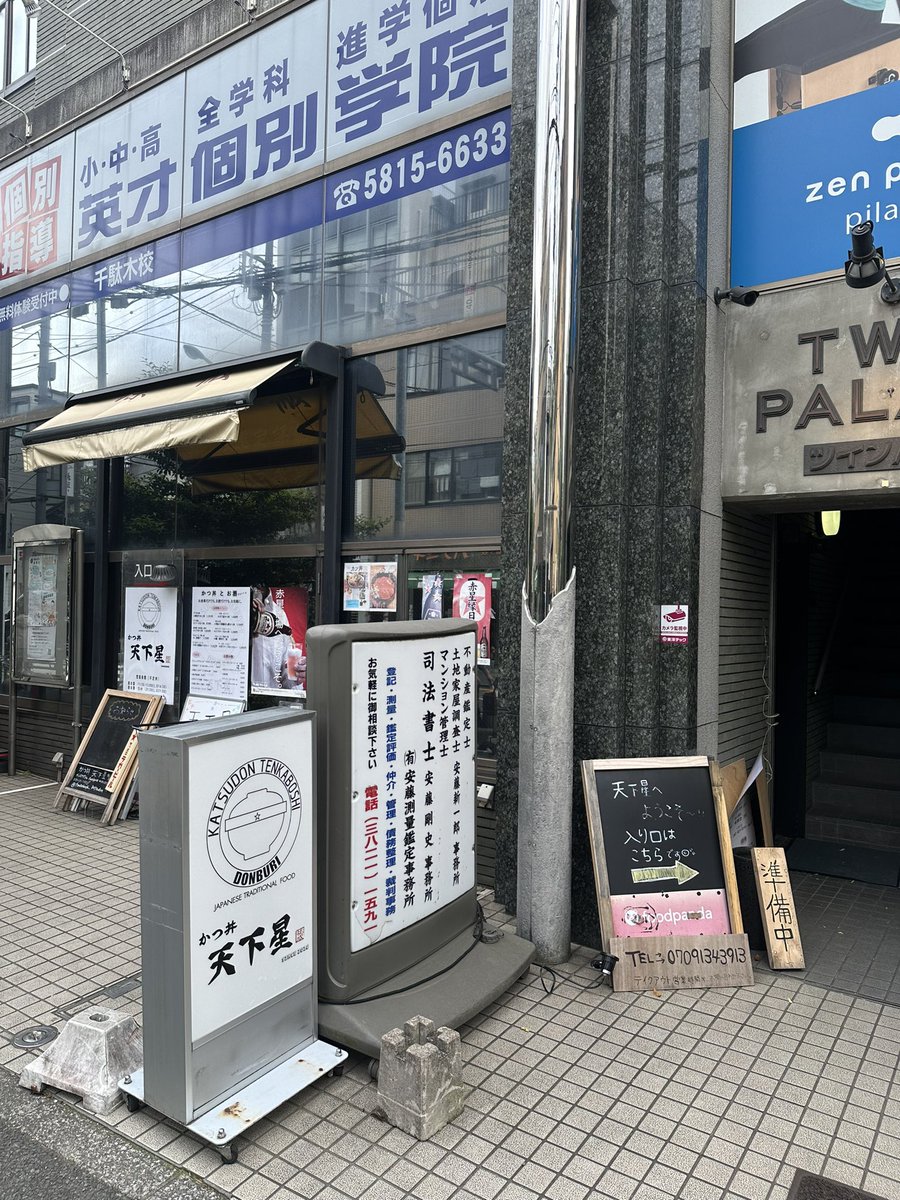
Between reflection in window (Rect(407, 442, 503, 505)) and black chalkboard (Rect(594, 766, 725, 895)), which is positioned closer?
black chalkboard (Rect(594, 766, 725, 895))

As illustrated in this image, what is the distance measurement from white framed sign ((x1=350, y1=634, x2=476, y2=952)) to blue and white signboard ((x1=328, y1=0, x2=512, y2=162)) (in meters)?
4.48

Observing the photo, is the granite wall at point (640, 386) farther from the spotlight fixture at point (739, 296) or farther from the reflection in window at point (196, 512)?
the reflection in window at point (196, 512)

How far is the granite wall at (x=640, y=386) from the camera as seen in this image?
5.03 meters

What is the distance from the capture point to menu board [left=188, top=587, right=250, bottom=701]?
25.2ft

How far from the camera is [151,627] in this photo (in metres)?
8.48

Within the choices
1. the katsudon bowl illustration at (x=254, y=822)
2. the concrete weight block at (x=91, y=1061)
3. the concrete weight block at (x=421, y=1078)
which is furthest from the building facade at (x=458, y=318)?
the concrete weight block at (x=91, y=1061)

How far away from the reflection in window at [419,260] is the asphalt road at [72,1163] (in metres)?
5.38

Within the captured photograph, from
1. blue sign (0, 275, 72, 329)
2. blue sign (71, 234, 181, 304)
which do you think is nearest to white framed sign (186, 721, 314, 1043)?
blue sign (71, 234, 181, 304)

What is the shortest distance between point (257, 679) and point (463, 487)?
2775mm

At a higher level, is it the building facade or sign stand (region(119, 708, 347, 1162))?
the building facade

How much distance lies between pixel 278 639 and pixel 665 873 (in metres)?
4.07

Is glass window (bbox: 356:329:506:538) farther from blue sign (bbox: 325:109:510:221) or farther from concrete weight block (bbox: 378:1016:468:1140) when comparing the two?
concrete weight block (bbox: 378:1016:468:1140)

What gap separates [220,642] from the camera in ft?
25.8

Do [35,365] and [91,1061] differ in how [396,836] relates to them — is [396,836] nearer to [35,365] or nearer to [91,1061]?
[91,1061]
